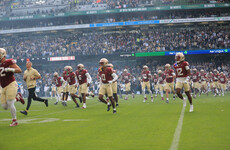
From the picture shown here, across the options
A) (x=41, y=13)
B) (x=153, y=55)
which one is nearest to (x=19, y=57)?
(x=41, y=13)

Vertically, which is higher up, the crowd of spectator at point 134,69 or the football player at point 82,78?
the football player at point 82,78

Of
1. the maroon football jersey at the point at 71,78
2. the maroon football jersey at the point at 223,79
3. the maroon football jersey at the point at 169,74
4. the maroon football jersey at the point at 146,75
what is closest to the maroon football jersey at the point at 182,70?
the maroon football jersey at the point at 169,74

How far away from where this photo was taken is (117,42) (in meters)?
43.8

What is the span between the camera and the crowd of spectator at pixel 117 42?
135 ft

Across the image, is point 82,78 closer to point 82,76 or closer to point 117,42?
point 82,76

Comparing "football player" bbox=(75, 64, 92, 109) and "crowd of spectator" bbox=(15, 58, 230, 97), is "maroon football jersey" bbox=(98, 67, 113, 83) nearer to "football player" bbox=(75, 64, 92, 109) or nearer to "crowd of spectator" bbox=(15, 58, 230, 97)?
"football player" bbox=(75, 64, 92, 109)

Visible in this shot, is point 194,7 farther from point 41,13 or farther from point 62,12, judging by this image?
point 41,13

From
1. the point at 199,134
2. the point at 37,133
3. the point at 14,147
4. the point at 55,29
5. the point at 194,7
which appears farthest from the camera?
the point at 55,29

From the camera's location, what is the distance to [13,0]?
53156mm

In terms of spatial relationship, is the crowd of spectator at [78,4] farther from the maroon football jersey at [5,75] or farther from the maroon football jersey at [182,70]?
the maroon football jersey at [5,75]

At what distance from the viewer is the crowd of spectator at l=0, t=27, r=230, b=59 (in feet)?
135

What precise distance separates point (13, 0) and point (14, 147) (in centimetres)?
5272

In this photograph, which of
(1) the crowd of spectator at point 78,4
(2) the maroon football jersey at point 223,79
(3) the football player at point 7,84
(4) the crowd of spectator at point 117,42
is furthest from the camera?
(1) the crowd of spectator at point 78,4

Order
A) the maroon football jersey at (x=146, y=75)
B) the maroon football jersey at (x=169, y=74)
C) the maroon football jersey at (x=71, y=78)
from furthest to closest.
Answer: the maroon football jersey at (x=146, y=75) → the maroon football jersey at (x=169, y=74) → the maroon football jersey at (x=71, y=78)
